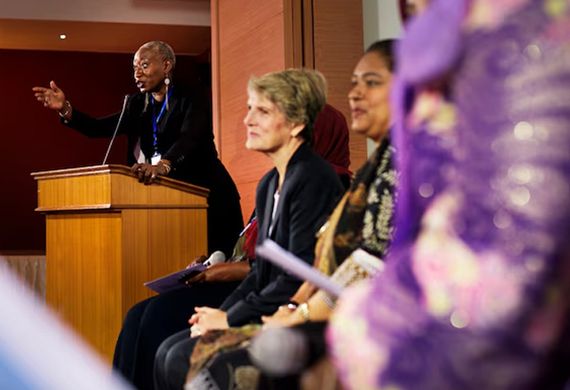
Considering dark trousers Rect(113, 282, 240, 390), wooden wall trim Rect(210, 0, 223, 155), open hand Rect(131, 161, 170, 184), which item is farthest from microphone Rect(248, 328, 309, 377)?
wooden wall trim Rect(210, 0, 223, 155)

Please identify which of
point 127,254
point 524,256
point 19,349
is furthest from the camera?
point 127,254

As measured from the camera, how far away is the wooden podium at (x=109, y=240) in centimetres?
316

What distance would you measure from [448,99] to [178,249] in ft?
9.02

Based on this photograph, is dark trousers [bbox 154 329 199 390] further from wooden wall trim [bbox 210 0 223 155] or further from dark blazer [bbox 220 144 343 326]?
wooden wall trim [bbox 210 0 223 155]

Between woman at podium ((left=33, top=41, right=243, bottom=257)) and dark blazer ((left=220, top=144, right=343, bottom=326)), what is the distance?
1.58 m

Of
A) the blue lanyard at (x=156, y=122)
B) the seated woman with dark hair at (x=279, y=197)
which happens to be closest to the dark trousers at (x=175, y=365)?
the seated woman with dark hair at (x=279, y=197)

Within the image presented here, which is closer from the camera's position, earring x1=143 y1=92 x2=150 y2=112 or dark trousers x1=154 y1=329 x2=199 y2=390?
dark trousers x1=154 y1=329 x2=199 y2=390

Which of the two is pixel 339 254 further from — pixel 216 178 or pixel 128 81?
pixel 128 81

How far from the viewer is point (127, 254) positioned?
3.21 metres

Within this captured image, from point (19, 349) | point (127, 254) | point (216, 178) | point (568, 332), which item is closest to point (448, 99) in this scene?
point (568, 332)

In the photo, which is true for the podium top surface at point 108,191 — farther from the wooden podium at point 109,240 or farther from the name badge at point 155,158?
the name badge at point 155,158

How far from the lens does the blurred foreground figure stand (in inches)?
17.4

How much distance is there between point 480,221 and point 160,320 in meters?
2.04

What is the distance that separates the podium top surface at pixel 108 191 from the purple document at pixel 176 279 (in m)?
0.63
